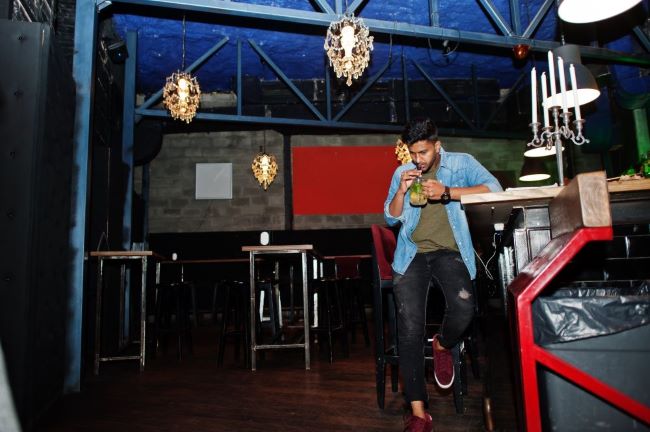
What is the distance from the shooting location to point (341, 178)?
9945mm

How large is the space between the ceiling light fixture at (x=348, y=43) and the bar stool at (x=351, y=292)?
82.0 inches

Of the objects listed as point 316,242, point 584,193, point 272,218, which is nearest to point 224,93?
point 272,218

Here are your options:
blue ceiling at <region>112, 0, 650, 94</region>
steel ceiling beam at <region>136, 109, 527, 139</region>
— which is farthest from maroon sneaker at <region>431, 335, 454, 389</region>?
steel ceiling beam at <region>136, 109, 527, 139</region>

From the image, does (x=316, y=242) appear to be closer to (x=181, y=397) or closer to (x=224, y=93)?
(x=224, y=93)

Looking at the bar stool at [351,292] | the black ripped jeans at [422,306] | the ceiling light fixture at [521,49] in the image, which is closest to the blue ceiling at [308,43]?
the ceiling light fixture at [521,49]

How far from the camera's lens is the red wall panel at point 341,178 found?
9.89m

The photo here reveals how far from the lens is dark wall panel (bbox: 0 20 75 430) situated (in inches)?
85.3

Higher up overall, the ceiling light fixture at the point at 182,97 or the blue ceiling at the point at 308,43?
the blue ceiling at the point at 308,43

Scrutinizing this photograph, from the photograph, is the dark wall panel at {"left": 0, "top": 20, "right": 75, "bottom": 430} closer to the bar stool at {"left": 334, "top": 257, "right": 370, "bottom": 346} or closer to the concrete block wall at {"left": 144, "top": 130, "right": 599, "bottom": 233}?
the bar stool at {"left": 334, "top": 257, "right": 370, "bottom": 346}

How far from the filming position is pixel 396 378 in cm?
312

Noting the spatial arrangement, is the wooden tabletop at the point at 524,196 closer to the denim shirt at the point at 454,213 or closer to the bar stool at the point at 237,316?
the denim shirt at the point at 454,213

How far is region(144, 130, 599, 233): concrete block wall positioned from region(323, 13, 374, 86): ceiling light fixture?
5.38 meters

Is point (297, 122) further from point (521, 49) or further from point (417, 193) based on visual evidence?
point (417, 193)

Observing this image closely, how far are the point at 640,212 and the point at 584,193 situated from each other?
948 mm
